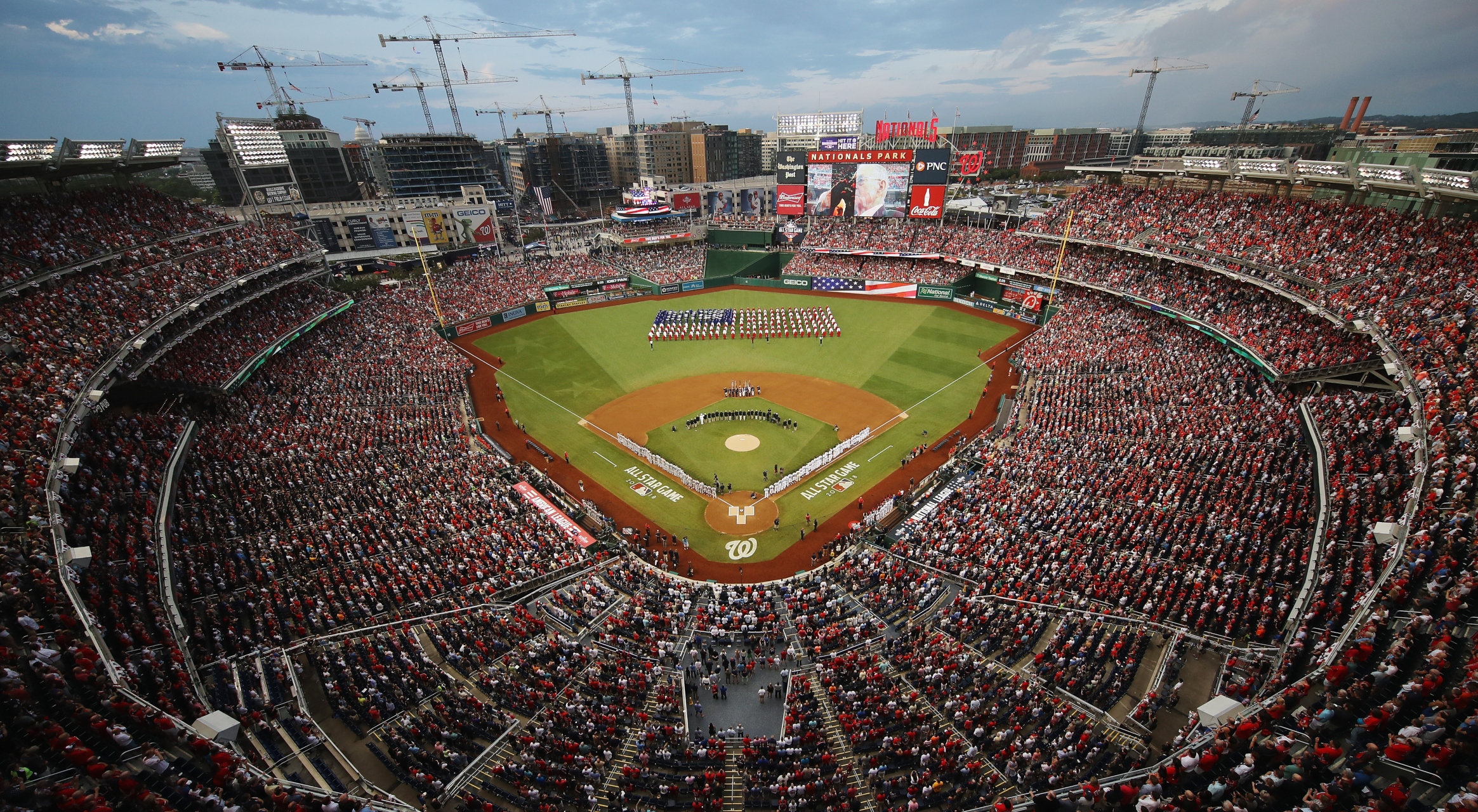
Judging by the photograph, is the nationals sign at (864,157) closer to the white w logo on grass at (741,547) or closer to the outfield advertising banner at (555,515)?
the white w logo on grass at (741,547)

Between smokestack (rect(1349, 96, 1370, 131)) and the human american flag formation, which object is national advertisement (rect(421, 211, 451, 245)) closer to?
the human american flag formation

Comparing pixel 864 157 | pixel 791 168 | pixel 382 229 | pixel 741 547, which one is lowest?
pixel 741 547

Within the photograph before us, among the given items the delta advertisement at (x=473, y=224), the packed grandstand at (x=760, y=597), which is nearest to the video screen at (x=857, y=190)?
the packed grandstand at (x=760, y=597)

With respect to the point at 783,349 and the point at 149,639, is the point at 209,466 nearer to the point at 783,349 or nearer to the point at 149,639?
the point at 149,639

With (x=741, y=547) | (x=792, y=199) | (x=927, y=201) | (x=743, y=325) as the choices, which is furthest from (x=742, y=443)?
(x=792, y=199)

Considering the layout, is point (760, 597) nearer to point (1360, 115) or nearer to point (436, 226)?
point (436, 226)

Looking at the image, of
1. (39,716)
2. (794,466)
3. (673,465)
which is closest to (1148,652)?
(794,466)

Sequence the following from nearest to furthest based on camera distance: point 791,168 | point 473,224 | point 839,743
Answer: point 839,743, point 791,168, point 473,224
